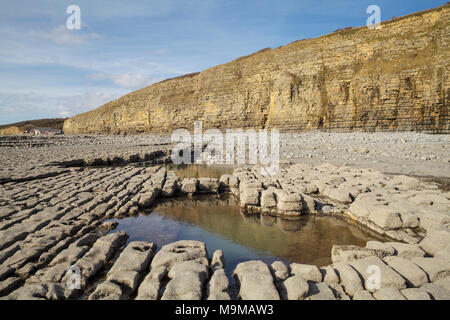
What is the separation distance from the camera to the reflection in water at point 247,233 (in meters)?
5.45

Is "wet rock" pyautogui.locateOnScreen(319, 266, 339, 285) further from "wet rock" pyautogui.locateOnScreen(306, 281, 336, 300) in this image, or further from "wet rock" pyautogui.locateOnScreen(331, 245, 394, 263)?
"wet rock" pyautogui.locateOnScreen(331, 245, 394, 263)

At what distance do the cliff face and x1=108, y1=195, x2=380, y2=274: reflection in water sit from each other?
74.4 ft

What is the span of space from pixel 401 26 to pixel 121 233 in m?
33.6

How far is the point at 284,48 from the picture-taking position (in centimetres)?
3644

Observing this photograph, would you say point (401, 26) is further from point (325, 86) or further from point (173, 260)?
point (173, 260)

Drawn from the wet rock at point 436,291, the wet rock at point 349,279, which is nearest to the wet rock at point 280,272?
the wet rock at point 349,279

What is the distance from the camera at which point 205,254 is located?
14.8 feet

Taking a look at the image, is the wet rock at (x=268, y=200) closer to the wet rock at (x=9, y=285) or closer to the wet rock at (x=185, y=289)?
the wet rock at (x=185, y=289)
